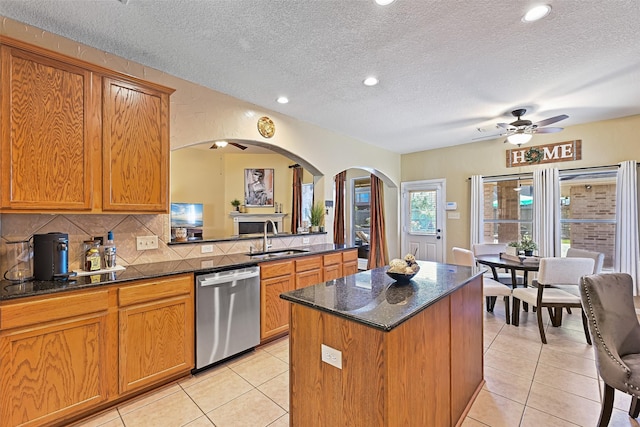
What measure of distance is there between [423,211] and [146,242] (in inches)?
207

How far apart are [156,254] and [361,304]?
2.19 meters

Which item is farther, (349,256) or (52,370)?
(349,256)

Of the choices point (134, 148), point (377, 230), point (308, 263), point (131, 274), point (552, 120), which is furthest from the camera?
point (377, 230)

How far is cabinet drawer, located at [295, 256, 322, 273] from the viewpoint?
11.1 feet

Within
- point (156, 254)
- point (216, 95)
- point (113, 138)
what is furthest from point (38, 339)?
point (216, 95)

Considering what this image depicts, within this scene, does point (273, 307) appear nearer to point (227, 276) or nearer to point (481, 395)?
point (227, 276)

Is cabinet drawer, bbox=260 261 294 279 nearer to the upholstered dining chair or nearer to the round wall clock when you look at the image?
the round wall clock

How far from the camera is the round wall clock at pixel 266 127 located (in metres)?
3.69

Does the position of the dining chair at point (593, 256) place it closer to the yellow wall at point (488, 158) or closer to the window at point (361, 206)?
the yellow wall at point (488, 158)

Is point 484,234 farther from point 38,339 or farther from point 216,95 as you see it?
point 38,339

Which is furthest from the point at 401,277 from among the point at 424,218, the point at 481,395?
the point at 424,218

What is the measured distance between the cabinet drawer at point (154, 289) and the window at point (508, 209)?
5.19 m

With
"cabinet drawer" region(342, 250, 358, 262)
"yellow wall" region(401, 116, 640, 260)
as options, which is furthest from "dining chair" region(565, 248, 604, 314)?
"cabinet drawer" region(342, 250, 358, 262)

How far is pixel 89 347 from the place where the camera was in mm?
1950
